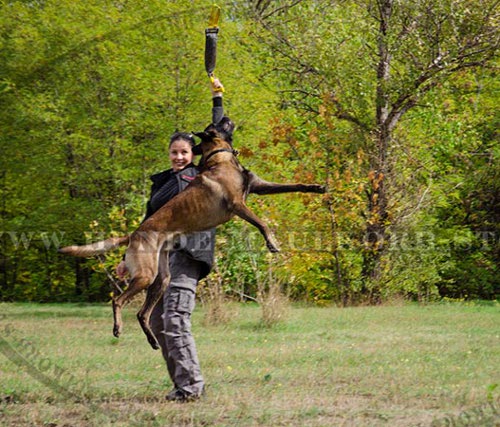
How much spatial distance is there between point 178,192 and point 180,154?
326 millimetres

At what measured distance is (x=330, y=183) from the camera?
1505 centimetres

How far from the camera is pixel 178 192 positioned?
5836 mm

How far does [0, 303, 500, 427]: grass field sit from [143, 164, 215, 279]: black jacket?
45.0 inches

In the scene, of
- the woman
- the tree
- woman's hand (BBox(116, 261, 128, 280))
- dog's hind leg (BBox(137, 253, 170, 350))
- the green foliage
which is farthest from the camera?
the tree

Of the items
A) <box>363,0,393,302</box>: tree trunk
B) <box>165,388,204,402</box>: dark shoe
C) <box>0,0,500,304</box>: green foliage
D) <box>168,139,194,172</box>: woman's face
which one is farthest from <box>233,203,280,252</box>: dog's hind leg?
<box>363,0,393,302</box>: tree trunk

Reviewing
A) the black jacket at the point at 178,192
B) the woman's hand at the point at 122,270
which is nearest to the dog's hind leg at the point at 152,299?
the woman's hand at the point at 122,270

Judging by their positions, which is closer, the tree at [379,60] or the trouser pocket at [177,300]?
the trouser pocket at [177,300]

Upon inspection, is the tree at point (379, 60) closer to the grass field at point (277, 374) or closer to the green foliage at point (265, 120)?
the green foliage at point (265, 120)

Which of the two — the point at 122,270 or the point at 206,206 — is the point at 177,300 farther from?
the point at 206,206

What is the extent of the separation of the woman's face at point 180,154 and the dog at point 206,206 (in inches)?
45.3

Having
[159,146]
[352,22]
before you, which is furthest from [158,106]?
[352,22]

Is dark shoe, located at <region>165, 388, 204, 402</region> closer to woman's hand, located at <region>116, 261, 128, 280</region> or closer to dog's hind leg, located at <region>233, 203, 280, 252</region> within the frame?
woman's hand, located at <region>116, 261, 128, 280</region>

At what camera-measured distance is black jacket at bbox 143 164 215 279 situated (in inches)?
231

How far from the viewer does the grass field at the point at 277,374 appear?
222 inches
